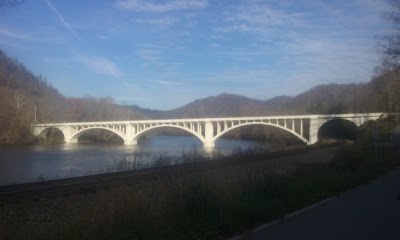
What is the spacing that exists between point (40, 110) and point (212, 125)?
39549 millimetres

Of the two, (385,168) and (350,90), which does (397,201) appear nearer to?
(385,168)

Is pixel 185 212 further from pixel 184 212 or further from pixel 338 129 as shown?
pixel 338 129

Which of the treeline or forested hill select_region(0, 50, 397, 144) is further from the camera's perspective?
the treeline

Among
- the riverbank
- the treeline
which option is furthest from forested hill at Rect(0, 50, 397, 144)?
the riverbank

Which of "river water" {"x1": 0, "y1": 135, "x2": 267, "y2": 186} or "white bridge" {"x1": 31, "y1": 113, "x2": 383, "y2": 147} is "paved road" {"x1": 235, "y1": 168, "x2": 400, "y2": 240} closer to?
"river water" {"x1": 0, "y1": 135, "x2": 267, "y2": 186}

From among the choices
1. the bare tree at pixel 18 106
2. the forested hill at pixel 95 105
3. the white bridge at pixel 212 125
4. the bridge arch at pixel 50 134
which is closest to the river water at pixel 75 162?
the forested hill at pixel 95 105

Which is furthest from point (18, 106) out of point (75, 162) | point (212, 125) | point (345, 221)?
point (345, 221)

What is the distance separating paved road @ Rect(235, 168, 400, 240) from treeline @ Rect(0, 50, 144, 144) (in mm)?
39837

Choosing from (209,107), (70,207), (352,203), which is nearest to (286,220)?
(352,203)

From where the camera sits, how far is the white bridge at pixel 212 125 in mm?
57906

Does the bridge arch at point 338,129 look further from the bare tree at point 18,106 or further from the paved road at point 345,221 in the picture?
the bare tree at point 18,106

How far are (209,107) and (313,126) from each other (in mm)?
81111

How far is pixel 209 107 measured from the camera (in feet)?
454

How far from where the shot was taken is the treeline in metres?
65.2
